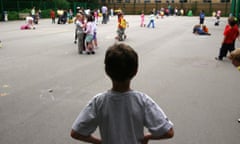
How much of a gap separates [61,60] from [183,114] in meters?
6.43

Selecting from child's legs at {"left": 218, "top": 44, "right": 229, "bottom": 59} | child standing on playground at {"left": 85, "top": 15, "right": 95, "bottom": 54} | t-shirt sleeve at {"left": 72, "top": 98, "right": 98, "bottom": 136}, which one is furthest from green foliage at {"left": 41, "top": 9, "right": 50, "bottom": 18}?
t-shirt sleeve at {"left": 72, "top": 98, "right": 98, "bottom": 136}

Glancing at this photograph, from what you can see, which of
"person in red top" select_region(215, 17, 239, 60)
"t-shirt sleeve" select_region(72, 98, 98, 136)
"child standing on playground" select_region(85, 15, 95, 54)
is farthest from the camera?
"child standing on playground" select_region(85, 15, 95, 54)

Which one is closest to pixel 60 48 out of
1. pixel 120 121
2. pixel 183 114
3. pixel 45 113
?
pixel 45 113

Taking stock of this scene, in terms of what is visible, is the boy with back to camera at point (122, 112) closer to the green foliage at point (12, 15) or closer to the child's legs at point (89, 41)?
the child's legs at point (89, 41)

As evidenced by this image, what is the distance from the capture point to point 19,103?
5945mm

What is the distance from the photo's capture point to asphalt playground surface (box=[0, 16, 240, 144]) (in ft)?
15.1

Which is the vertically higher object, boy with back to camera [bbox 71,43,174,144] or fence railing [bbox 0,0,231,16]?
fence railing [bbox 0,0,231,16]

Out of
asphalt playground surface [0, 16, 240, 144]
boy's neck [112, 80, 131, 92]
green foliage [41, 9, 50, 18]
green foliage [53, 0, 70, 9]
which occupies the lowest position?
asphalt playground surface [0, 16, 240, 144]

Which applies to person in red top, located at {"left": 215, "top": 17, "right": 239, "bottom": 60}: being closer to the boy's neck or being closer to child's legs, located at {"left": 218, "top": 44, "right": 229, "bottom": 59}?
child's legs, located at {"left": 218, "top": 44, "right": 229, "bottom": 59}

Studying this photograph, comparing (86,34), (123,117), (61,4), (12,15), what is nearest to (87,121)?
(123,117)

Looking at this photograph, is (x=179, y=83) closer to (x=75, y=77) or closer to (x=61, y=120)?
(x=75, y=77)

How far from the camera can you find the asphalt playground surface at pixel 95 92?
4609 millimetres

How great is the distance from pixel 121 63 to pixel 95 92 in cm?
502

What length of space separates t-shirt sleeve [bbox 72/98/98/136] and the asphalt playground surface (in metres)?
2.50
